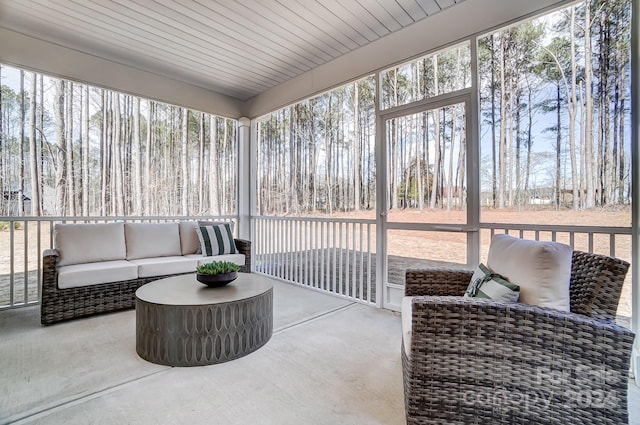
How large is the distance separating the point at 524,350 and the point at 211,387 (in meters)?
1.68

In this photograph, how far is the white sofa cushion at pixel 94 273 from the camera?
9.39ft

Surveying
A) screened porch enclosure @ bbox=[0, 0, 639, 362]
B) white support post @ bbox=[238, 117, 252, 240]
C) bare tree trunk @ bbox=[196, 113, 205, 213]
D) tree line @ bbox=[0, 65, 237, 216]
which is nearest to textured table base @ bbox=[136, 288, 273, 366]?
screened porch enclosure @ bbox=[0, 0, 639, 362]

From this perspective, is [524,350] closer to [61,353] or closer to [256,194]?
[61,353]

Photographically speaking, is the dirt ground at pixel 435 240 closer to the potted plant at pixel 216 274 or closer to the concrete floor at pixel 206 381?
the concrete floor at pixel 206 381

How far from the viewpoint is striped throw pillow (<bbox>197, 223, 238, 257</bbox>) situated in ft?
13.1

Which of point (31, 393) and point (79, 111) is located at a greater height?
point (79, 111)

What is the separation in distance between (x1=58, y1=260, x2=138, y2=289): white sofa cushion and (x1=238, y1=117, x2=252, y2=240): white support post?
6.86 ft

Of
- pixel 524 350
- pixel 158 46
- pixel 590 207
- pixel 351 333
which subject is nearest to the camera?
pixel 524 350

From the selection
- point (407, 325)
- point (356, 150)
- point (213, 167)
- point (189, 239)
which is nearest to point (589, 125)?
point (407, 325)

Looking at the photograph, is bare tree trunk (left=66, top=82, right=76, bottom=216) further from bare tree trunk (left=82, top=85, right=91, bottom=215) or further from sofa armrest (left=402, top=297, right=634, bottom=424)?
sofa armrest (left=402, top=297, right=634, bottom=424)

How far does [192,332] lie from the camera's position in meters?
2.06

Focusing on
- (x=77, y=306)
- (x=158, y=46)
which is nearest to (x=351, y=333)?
(x=77, y=306)

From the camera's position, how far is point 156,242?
3.86m

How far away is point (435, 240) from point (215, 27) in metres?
3.13
